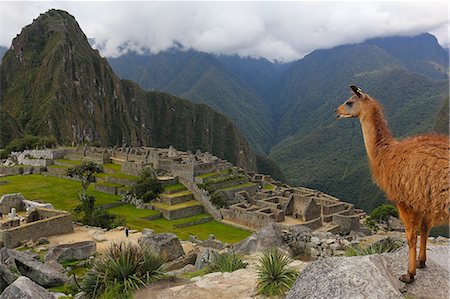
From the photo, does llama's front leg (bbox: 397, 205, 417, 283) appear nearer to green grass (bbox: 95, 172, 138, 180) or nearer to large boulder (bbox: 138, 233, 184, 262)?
large boulder (bbox: 138, 233, 184, 262)

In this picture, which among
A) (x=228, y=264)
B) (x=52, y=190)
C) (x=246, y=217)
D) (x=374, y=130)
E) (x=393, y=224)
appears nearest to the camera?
(x=374, y=130)

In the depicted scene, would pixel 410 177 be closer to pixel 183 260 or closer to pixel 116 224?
pixel 183 260

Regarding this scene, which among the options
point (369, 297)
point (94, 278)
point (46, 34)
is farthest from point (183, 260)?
point (46, 34)

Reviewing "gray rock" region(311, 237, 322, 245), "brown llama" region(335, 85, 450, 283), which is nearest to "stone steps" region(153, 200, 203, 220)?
"gray rock" region(311, 237, 322, 245)

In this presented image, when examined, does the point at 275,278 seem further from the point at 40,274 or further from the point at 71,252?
the point at 71,252

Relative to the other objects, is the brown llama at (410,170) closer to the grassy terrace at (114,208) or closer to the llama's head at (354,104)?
the llama's head at (354,104)

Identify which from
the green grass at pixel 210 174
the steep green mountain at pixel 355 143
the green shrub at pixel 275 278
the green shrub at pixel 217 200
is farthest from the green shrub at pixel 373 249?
the steep green mountain at pixel 355 143

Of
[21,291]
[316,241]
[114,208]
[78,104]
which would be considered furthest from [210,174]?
[78,104]
